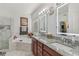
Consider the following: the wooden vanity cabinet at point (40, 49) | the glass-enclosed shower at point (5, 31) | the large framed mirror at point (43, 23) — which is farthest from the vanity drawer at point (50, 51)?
the glass-enclosed shower at point (5, 31)

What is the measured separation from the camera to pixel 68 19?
2.04 m

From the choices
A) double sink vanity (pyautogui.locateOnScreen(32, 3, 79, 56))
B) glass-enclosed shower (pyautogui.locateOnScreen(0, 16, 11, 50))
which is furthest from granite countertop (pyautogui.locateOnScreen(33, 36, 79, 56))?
glass-enclosed shower (pyautogui.locateOnScreen(0, 16, 11, 50))

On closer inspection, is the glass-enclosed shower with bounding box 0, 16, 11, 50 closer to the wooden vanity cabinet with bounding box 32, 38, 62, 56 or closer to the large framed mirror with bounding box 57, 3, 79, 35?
the wooden vanity cabinet with bounding box 32, 38, 62, 56

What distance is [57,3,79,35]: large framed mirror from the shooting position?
1.98m

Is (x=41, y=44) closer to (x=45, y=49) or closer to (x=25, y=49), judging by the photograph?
(x=45, y=49)

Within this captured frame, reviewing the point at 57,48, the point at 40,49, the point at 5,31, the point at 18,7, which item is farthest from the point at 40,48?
the point at 18,7

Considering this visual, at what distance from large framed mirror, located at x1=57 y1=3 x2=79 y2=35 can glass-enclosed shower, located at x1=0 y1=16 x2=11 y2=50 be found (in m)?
0.76

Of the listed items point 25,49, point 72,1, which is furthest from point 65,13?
point 25,49

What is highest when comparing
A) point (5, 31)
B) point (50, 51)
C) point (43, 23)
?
point (43, 23)

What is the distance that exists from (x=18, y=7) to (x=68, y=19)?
2.49ft

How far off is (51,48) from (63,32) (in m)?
0.39

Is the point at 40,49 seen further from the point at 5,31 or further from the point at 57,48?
the point at 5,31

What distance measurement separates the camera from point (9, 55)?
2033 mm

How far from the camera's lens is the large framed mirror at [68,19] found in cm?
198
